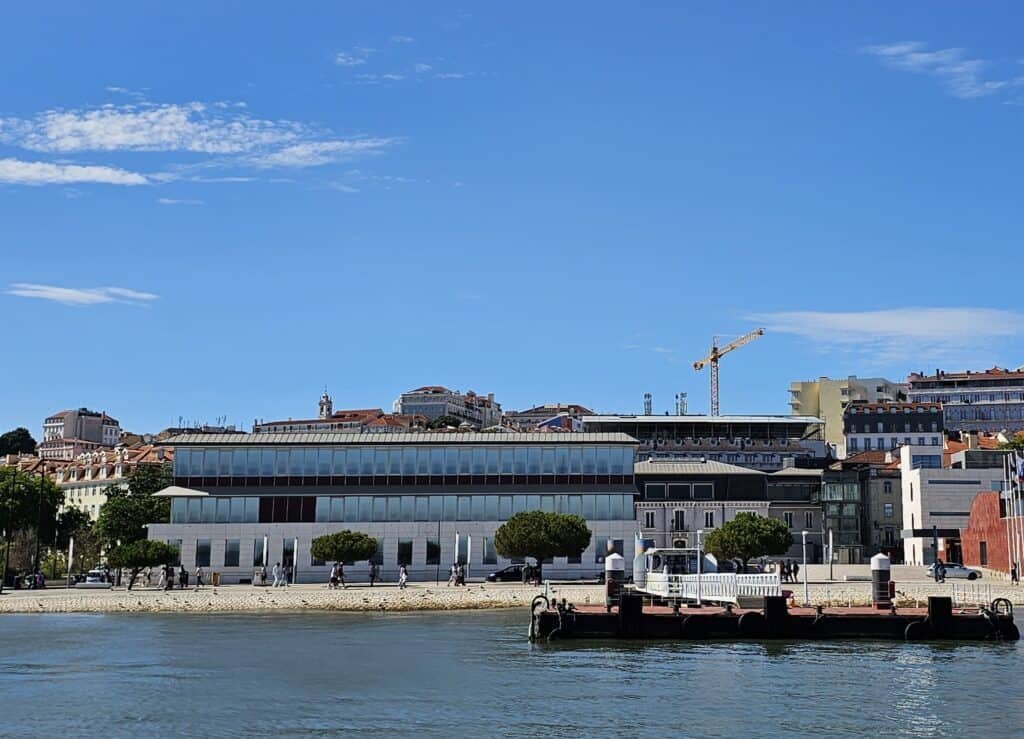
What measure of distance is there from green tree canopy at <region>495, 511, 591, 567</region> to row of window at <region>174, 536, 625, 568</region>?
7.89 m

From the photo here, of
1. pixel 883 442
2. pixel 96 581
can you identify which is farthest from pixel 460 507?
pixel 883 442

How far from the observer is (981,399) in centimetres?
18612

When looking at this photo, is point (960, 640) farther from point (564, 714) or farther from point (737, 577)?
point (564, 714)

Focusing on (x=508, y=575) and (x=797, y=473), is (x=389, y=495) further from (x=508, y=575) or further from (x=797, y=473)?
(x=797, y=473)

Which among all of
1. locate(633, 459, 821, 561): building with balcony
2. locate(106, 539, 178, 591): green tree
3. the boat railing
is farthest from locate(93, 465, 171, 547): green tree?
the boat railing

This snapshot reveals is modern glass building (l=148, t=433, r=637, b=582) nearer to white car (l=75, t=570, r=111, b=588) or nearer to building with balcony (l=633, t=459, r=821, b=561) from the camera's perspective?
white car (l=75, t=570, r=111, b=588)

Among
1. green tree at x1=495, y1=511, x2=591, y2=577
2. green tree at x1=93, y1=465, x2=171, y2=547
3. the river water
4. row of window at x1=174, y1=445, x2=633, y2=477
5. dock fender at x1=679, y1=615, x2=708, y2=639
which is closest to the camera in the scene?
the river water

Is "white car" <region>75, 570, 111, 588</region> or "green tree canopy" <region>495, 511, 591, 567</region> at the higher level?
"green tree canopy" <region>495, 511, 591, 567</region>

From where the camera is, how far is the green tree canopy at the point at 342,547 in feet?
267

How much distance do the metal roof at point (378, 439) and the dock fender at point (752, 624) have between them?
4438 centimetres

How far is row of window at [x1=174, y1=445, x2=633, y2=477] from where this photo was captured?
91.8 meters

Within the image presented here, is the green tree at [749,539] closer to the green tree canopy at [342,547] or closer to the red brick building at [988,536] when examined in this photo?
the red brick building at [988,536]

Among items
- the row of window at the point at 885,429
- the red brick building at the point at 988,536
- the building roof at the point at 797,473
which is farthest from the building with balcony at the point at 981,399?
the red brick building at the point at 988,536

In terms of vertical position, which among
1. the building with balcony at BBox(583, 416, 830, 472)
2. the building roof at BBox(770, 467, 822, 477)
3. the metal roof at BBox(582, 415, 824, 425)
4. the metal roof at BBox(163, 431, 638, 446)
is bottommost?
the building roof at BBox(770, 467, 822, 477)
